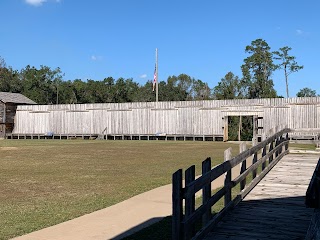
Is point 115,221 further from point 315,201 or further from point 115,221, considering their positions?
point 315,201

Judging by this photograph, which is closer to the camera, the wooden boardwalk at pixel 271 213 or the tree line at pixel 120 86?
the wooden boardwalk at pixel 271 213

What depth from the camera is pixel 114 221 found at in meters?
7.30

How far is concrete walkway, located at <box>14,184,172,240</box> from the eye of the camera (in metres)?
6.36

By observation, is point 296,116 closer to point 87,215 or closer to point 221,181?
point 221,181

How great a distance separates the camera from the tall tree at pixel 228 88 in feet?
178

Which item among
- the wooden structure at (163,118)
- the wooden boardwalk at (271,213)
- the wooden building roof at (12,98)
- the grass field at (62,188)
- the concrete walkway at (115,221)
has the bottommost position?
the concrete walkway at (115,221)

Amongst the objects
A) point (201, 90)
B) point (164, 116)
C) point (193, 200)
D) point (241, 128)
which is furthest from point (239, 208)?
point (201, 90)

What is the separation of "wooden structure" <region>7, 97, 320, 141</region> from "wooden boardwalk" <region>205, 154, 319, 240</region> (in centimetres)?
2686

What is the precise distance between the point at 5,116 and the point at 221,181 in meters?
44.0

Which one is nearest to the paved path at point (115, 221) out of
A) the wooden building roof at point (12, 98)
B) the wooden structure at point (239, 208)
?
the wooden structure at point (239, 208)

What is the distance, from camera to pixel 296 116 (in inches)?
1426

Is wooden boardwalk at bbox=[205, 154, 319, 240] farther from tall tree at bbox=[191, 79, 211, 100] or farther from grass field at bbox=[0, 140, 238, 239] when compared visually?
tall tree at bbox=[191, 79, 211, 100]

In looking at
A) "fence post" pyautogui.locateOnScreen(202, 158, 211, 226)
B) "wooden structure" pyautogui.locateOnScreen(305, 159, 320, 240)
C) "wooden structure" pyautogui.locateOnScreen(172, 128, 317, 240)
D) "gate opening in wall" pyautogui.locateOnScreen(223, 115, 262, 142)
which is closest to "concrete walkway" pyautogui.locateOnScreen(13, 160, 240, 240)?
"wooden structure" pyautogui.locateOnScreen(172, 128, 317, 240)

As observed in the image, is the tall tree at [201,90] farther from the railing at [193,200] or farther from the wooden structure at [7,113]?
the railing at [193,200]
